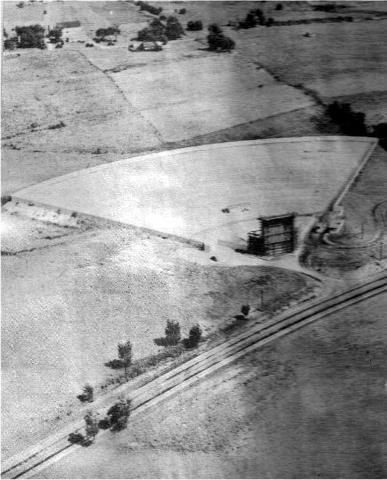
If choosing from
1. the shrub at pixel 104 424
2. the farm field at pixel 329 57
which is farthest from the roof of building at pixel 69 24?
the shrub at pixel 104 424

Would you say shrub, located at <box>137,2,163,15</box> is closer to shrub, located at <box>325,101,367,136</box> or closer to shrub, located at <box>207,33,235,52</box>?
shrub, located at <box>207,33,235,52</box>

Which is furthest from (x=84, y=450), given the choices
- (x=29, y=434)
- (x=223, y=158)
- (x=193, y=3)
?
(x=193, y=3)

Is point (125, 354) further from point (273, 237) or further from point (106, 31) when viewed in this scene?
point (106, 31)

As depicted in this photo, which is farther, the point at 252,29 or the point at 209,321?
the point at 252,29

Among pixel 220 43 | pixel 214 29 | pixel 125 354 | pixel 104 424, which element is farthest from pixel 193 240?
pixel 214 29

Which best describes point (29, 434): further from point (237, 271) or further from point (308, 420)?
point (237, 271)

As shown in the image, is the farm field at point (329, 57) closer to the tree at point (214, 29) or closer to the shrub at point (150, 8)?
the tree at point (214, 29)
